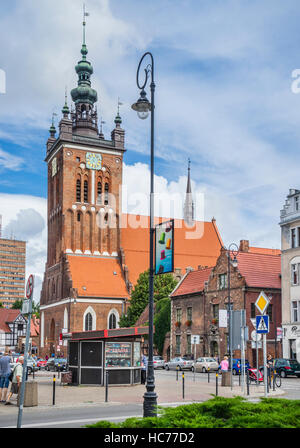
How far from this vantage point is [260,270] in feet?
163

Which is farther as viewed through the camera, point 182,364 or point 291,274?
point 182,364

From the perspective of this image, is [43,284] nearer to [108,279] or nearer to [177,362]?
[108,279]

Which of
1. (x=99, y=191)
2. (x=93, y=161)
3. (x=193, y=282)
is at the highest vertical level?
(x=93, y=161)

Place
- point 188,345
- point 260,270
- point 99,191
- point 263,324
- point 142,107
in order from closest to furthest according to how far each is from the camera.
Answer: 1. point 142,107
2. point 263,324
3. point 260,270
4. point 188,345
5. point 99,191

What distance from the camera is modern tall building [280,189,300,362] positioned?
43.4m

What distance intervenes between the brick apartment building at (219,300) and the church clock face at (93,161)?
29099 mm

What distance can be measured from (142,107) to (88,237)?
213 ft

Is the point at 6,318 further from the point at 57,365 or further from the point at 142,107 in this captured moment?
the point at 142,107

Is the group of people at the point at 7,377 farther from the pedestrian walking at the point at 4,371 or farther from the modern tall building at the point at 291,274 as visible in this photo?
the modern tall building at the point at 291,274

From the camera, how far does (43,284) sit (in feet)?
277

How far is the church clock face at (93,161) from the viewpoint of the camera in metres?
81.7

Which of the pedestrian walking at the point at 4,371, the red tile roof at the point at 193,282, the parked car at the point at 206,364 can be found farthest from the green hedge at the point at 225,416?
the red tile roof at the point at 193,282

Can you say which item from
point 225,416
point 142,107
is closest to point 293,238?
point 142,107
